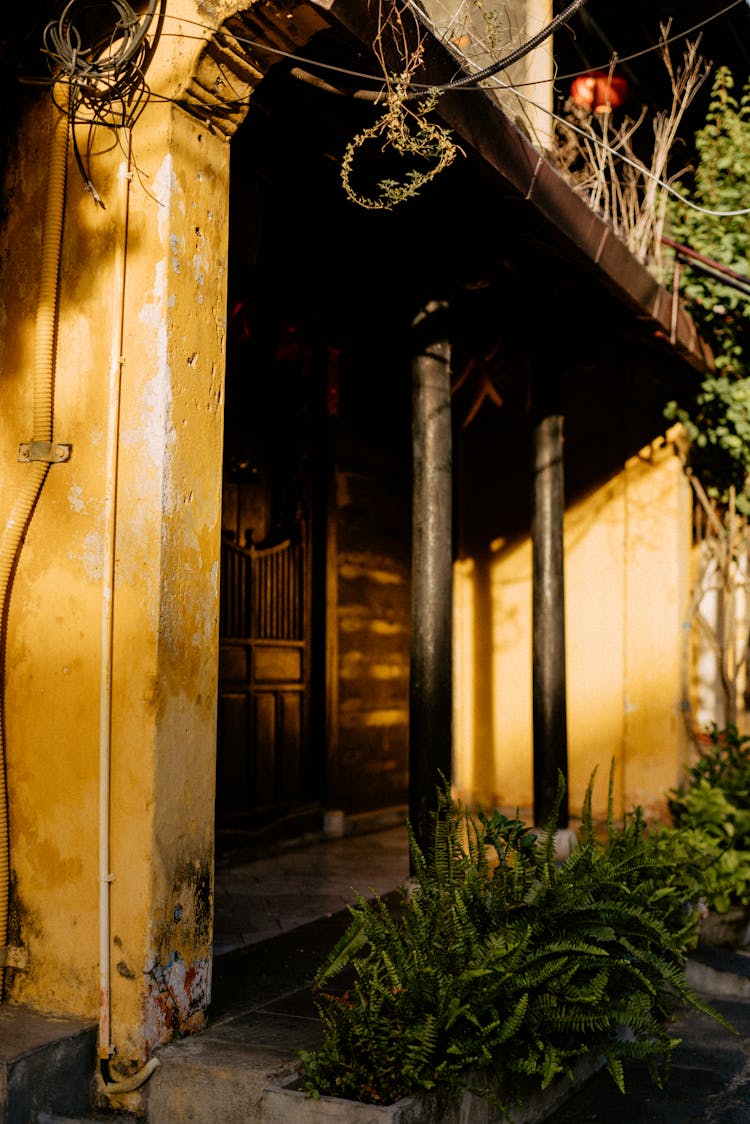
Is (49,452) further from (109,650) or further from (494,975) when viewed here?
(494,975)

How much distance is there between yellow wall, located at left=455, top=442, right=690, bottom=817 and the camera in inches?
336

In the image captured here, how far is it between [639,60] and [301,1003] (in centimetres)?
723

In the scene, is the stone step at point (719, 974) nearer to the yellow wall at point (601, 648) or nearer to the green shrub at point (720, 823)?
the green shrub at point (720, 823)

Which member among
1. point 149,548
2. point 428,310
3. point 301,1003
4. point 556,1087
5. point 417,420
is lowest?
point 556,1087

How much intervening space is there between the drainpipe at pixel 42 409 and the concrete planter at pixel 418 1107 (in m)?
1.21

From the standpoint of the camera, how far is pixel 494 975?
359 cm

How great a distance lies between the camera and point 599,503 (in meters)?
9.00

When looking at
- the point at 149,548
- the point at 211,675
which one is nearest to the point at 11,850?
the point at 211,675

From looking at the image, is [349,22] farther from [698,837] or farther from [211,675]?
[698,837]

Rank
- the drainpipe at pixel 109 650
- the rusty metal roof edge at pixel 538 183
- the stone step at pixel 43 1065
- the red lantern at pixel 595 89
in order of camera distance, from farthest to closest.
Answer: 1. the red lantern at pixel 595 89
2. the rusty metal roof edge at pixel 538 183
3. the drainpipe at pixel 109 650
4. the stone step at pixel 43 1065

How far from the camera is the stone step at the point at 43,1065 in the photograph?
330 centimetres

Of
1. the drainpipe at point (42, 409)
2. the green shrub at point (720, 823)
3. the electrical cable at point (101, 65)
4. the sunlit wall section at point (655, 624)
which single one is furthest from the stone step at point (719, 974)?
the electrical cable at point (101, 65)

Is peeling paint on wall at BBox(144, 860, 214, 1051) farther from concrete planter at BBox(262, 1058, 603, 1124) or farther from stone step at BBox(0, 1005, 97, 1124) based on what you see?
concrete planter at BBox(262, 1058, 603, 1124)

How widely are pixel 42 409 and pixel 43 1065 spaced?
216 cm
